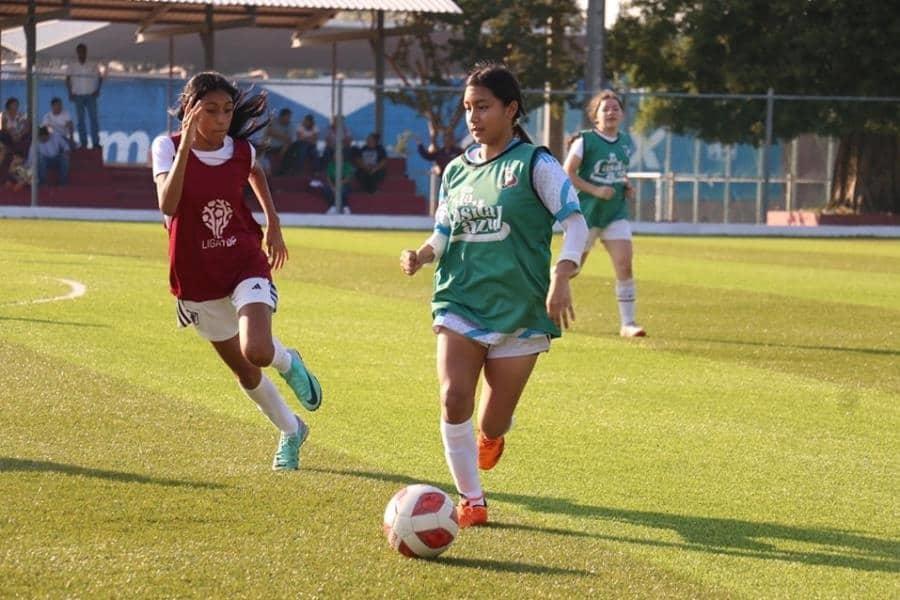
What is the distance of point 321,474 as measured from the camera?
7.22 meters

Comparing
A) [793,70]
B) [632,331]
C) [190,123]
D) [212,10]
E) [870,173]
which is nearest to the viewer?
[190,123]

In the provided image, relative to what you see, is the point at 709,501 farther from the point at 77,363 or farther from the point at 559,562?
the point at 77,363

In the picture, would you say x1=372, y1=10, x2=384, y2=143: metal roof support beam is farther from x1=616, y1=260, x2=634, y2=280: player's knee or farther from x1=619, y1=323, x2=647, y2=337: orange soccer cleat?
x1=619, y1=323, x2=647, y2=337: orange soccer cleat

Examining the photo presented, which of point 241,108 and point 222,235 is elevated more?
point 241,108

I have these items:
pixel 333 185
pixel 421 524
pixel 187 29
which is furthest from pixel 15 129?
pixel 421 524

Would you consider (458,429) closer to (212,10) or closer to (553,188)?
(553,188)

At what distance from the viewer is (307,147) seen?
3188 cm

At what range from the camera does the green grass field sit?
5.57 meters

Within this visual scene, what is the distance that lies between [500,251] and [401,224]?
26076mm

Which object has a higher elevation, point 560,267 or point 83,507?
point 560,267

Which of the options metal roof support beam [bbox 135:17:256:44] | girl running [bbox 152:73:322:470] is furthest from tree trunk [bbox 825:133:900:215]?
girl running [bbox 152:73:322:470]

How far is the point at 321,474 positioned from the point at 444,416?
3.51 ft

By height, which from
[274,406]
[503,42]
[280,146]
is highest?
[503,42]

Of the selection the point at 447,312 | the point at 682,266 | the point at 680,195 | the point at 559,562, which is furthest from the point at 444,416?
the point at 680,195
